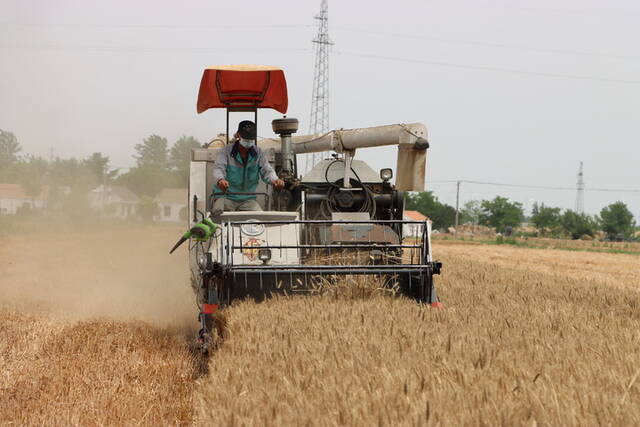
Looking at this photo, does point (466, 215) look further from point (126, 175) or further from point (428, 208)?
point (126, 175)

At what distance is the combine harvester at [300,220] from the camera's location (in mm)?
7809

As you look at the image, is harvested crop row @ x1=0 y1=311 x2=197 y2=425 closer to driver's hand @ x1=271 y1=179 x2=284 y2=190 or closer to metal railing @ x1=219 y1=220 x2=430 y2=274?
metal railing @ x1=219 y1=220 x2=430 y2=274

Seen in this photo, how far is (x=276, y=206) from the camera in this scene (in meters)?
10.5

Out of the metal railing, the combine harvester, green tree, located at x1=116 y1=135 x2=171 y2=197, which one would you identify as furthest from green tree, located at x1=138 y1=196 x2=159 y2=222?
the metal railing

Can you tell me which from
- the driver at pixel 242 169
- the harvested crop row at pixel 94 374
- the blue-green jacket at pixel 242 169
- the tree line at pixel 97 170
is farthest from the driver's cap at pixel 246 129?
the tree line at pixel 97 170

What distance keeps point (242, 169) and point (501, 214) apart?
109585 millimetres

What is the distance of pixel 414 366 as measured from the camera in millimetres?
4508

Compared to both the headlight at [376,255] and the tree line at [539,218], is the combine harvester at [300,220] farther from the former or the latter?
the tree line at [539,218]

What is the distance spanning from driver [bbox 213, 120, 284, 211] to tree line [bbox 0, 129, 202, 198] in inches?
811

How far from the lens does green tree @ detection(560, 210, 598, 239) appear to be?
101375mm

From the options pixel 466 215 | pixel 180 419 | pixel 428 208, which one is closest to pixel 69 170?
pixel 180 419

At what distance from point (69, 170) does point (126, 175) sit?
4592 centimetres

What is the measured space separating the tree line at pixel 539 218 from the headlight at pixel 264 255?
94620mm

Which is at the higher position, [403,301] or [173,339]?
[403,301]
